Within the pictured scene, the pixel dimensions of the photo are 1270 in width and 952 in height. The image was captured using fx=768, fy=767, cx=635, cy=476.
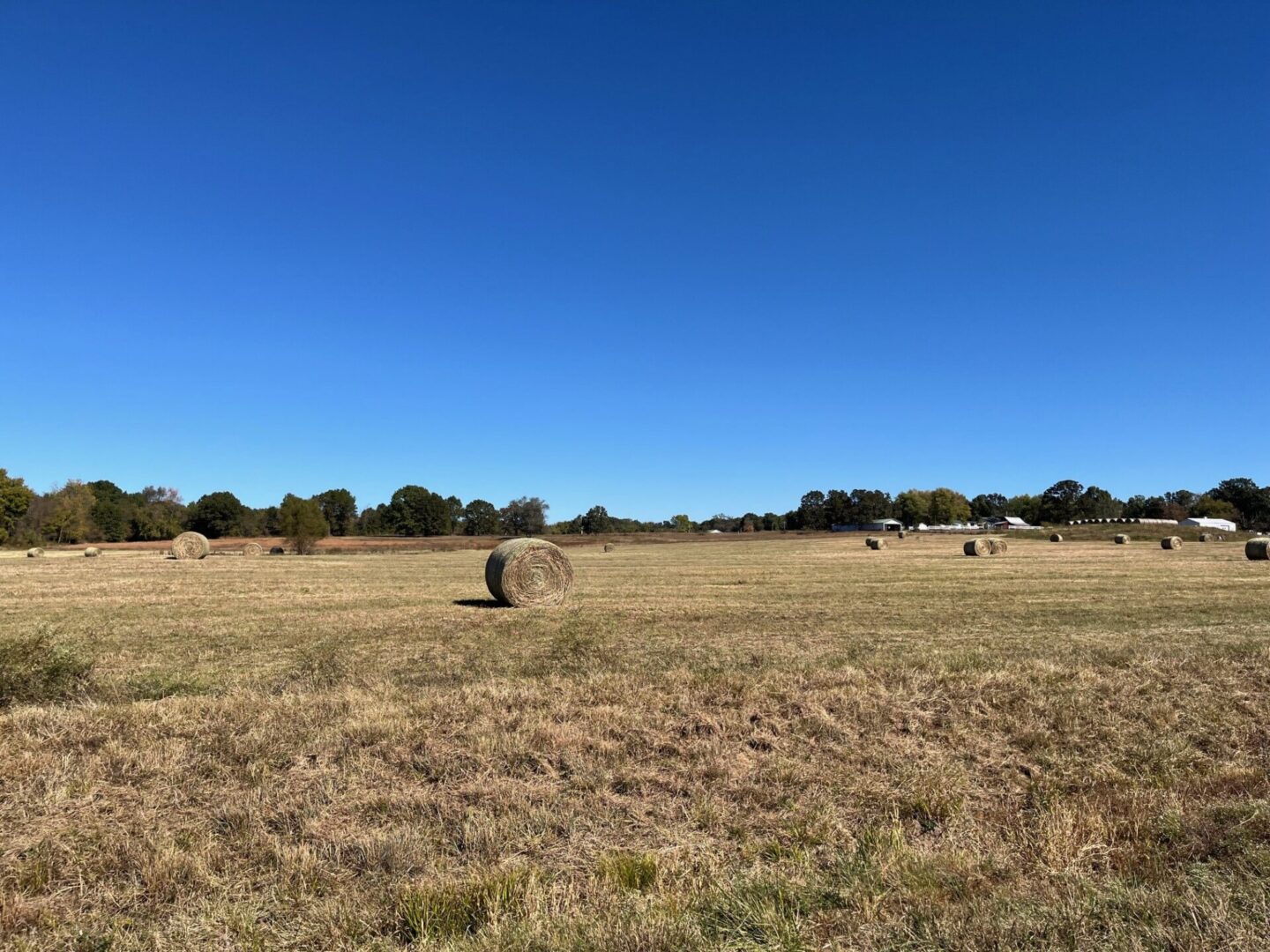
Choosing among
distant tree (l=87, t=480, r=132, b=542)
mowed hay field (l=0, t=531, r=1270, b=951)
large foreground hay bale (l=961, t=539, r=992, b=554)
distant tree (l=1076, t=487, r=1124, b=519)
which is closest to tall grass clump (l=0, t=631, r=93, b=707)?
mowed hay field (l=0, t=531, r=1270, b=951)

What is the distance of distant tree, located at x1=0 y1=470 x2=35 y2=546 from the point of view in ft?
318

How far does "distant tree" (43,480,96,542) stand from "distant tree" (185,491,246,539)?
52.0ft

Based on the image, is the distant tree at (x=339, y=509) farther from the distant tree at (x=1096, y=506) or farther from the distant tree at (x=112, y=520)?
A: the distant tree at (x=1096, y=506)

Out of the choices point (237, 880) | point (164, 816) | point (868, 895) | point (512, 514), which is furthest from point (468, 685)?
point (512, 514)

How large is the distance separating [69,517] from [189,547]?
286ft

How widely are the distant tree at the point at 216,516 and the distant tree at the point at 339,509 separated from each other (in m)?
21.6

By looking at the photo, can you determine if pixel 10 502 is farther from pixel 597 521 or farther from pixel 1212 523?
pixel 1212 523

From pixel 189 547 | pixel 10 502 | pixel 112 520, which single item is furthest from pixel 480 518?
pixel 189 547

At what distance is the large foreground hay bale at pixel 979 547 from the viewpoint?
5097 centimetres

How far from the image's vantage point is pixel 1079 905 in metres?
4.30

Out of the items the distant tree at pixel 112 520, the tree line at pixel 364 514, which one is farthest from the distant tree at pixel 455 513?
the distant tree at pixel 112 520

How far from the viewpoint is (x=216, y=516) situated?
13575cm

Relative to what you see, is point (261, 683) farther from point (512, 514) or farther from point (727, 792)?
point (512, 514)

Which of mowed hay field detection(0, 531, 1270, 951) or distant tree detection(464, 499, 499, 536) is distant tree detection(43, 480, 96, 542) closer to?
distant tree detection(464, 499, 499, 536)
